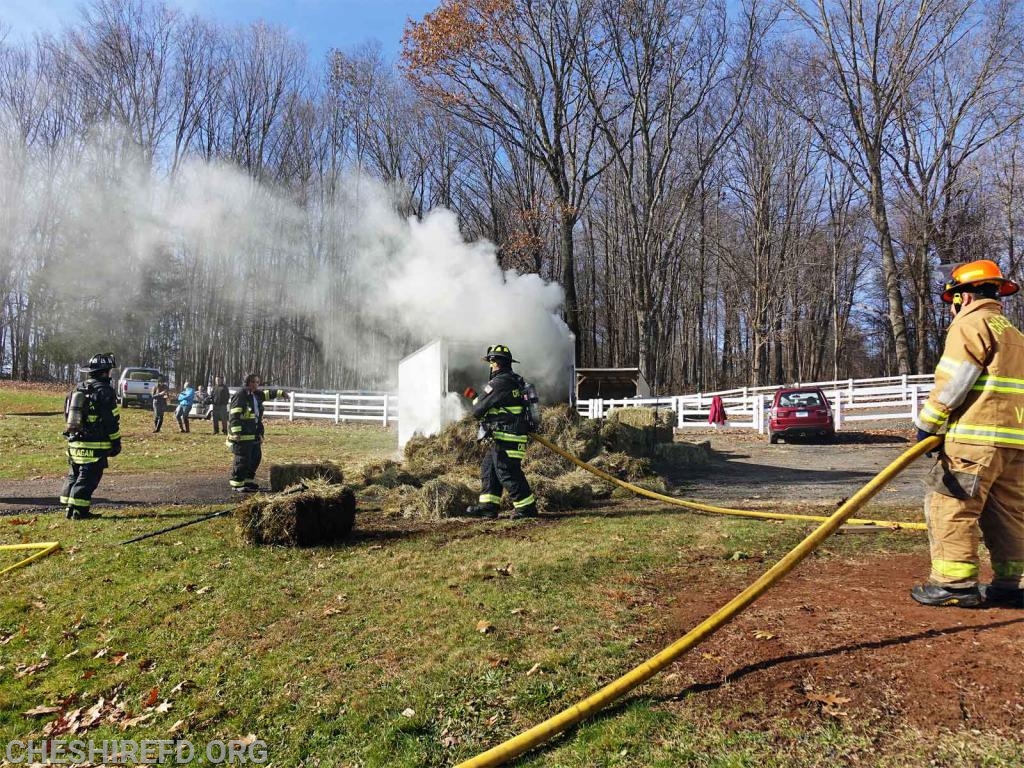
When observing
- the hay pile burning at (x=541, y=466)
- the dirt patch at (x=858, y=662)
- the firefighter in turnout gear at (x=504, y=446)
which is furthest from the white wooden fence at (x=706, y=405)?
the dirt patch at (x=858, y=662)

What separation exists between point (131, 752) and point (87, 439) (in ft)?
19.5

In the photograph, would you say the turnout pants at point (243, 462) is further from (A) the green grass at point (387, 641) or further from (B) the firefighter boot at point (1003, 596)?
(B) the firefighter boot at point (1003, 596)

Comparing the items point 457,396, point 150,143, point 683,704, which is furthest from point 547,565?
point 150,143

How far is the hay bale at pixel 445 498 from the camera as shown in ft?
26.2

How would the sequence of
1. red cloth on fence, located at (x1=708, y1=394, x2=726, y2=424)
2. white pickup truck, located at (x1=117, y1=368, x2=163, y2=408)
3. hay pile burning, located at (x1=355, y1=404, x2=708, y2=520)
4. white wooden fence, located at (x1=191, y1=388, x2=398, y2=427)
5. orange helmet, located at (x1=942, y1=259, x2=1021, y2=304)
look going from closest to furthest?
orange helmet, located at (x1=942, y1=259, x2=1021, y2=304)
hay pile burning, located at (x1=355, y1=404, x2=708, y2=520)
red cloth on fence, located at (x1=708, y1=394, x2=726, y2=424)
white wooden fence, located at (x1=191, y1=388, x2=398, y2=427)
white pickup truck, located at (x1=117, y1=368, x2=163, y2=408)

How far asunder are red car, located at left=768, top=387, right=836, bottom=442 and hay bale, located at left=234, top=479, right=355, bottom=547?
14.3m

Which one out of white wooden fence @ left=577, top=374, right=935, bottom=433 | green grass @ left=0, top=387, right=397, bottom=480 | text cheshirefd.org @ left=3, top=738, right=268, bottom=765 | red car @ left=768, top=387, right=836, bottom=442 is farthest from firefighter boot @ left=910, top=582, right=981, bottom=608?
white wooden fence @ left=577, top=374, right=935, bottom=433

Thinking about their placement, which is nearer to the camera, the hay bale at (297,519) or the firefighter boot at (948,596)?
the firefighter boot at (948,596)

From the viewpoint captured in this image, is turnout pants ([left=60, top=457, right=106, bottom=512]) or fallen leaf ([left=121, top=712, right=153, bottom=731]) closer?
fallen leaf ([left=121, top=712, right=153, bottom=731])

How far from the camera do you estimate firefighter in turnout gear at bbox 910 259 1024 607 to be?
3756mm

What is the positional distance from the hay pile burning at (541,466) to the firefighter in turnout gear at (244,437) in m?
1.67

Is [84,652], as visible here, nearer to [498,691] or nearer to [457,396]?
[498,691]

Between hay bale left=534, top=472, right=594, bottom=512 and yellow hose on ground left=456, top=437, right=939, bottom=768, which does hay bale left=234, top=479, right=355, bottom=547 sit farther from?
yellow hose on ground left=456, top=437, right=939, bottom=768

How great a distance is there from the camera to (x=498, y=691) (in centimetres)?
336
